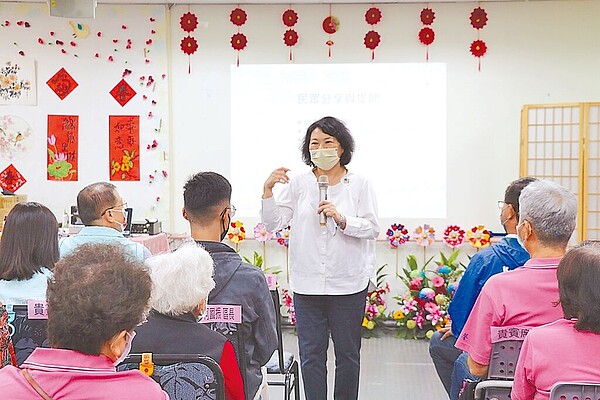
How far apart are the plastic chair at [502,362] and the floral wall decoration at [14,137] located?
487 cm

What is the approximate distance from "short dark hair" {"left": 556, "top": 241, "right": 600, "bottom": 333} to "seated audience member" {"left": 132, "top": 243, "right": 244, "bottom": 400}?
936 mm

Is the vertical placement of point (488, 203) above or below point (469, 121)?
below

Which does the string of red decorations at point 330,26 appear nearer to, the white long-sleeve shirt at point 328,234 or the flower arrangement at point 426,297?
the flower arrangement at point 426,297

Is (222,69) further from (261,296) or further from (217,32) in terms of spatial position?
(261,296)

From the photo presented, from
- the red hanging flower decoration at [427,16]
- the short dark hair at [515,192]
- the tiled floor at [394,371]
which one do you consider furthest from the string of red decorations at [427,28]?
the short dark hair at [515,192]

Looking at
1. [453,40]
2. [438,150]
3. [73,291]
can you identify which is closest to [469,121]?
[438,150]

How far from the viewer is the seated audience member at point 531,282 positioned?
216cm

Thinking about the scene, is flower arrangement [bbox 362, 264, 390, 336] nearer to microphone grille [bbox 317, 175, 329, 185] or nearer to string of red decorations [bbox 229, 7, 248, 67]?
string of red decorations [bbox 229, 7, 248, 67]

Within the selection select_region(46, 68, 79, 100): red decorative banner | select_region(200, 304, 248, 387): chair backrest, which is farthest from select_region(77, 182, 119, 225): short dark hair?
select_region(46, 68, 79, 100): red decorative banner

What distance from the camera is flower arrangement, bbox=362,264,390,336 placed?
5.52 meters

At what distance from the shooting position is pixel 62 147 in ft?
19.3

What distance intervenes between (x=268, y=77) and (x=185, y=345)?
4164mm

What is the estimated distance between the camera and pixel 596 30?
549 cm

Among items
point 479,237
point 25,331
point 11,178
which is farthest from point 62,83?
point 25,331
